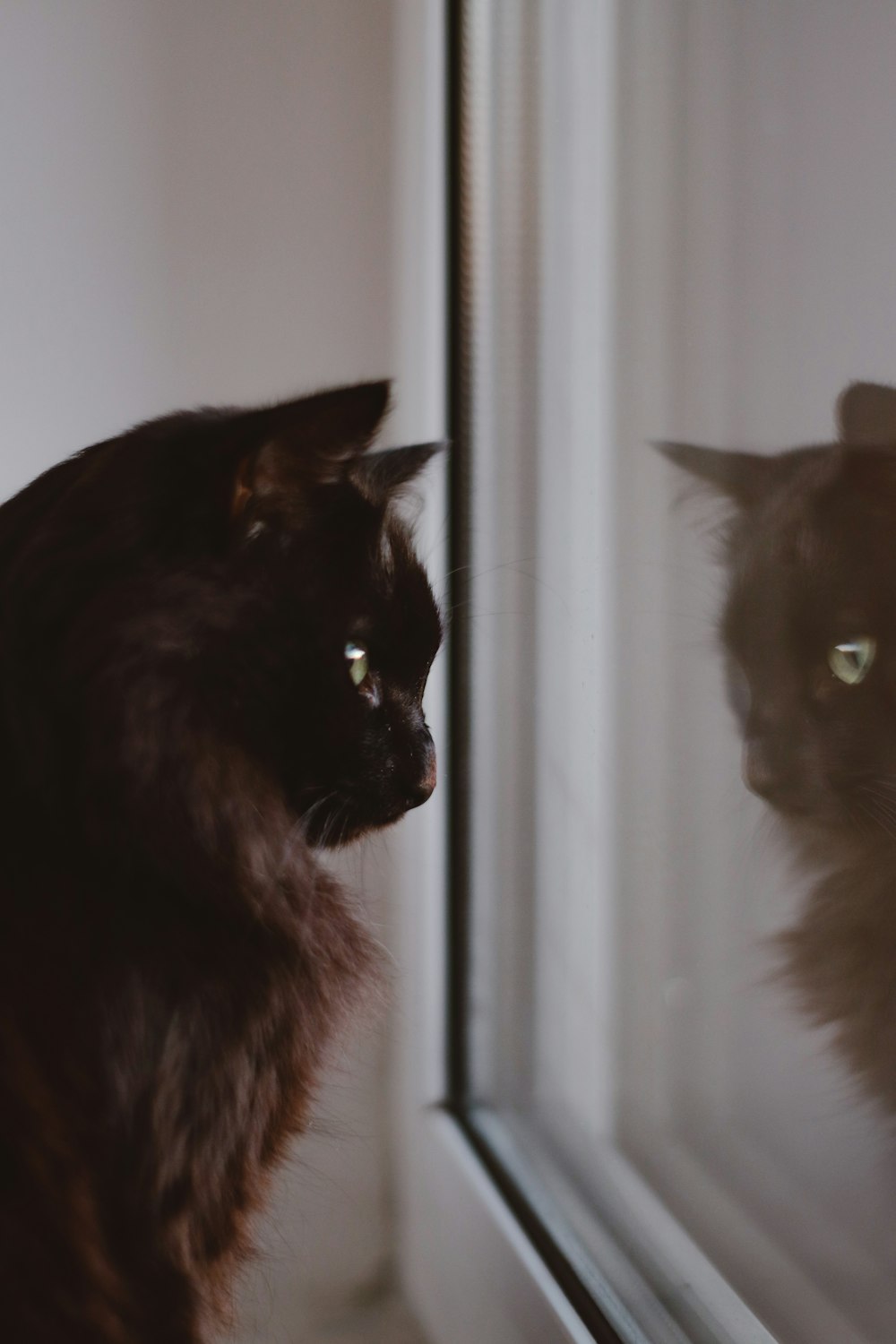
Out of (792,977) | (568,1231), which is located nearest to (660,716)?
(792,977)

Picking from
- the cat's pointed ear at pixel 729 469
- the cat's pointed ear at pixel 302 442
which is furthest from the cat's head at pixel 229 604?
the cat's pointed ear at pixel 729 469

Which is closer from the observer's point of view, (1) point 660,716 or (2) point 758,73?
(2) point 758,73

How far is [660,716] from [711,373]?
0.91ft

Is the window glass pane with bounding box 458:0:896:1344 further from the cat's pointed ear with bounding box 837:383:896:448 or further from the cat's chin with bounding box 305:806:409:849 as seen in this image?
the cat's chin with bounding box 305:806:409:849

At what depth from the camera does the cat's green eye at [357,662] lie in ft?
2.16

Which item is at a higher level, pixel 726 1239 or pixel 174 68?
pixel 174 68

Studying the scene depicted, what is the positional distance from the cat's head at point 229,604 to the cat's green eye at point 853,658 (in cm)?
28

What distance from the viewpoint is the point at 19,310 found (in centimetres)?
99

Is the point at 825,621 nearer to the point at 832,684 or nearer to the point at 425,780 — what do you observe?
the point at 832,684

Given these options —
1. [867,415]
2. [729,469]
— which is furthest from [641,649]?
[867,415]

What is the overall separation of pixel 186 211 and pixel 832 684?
2.79 ft

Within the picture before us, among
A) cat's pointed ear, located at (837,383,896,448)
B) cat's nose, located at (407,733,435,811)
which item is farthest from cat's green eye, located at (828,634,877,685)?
cat's nose, located at (407,733,435,811)

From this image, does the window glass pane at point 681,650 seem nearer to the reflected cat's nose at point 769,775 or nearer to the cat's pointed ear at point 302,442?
the reflected cat's nose at point 769,775

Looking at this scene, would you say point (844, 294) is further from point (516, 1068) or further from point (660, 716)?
point (516, 1068)
